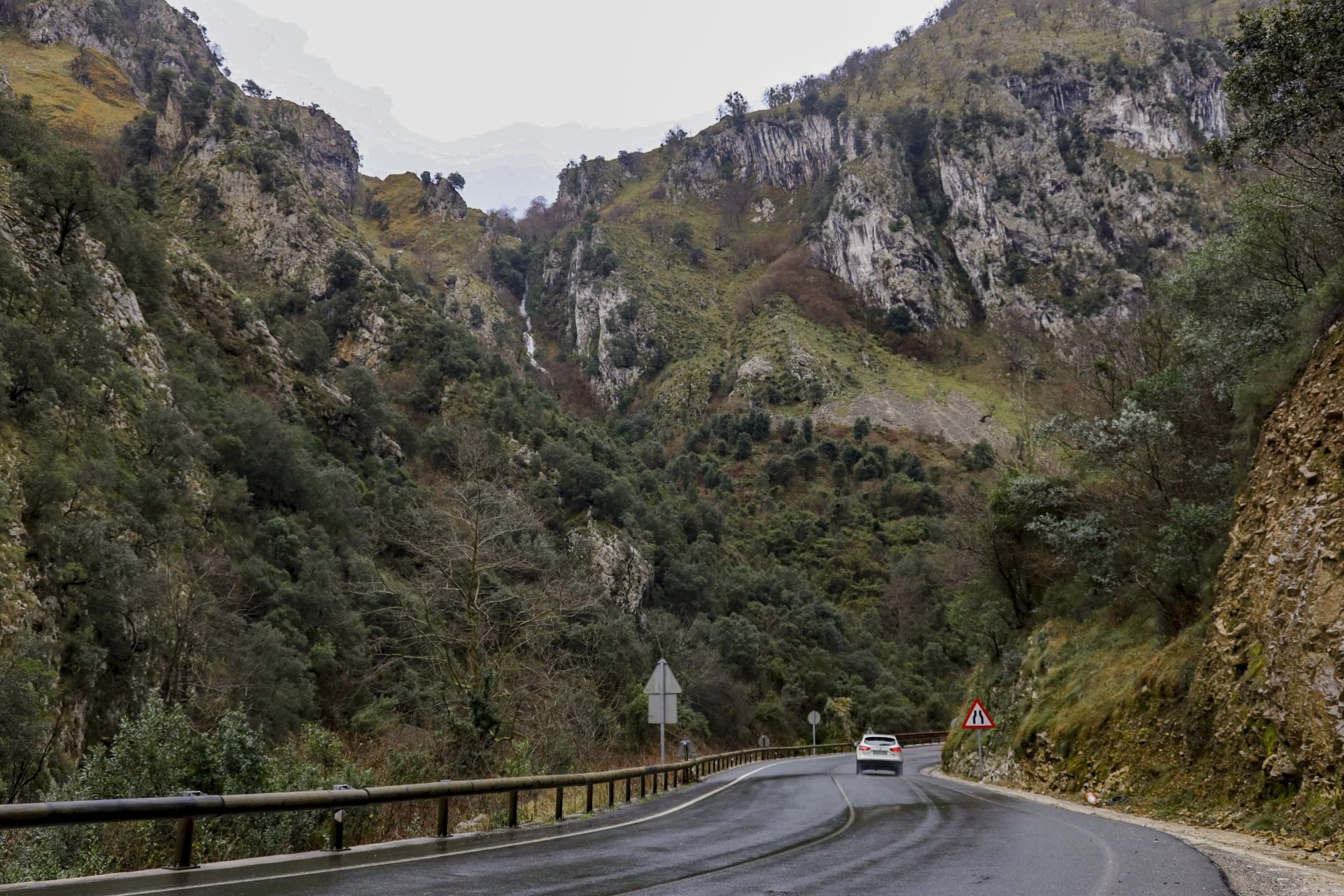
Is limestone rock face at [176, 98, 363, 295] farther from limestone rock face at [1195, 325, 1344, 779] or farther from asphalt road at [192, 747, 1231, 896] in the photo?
limestone rock face at [1195, 325, 1344, 779]

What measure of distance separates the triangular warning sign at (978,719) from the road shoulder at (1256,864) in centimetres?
898

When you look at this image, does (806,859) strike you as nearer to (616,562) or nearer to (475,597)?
(475,597)

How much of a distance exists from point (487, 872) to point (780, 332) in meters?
118

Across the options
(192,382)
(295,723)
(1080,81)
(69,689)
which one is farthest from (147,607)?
(1080,81)

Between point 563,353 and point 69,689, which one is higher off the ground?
point 563,353

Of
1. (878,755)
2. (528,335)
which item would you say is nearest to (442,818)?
(878,755)

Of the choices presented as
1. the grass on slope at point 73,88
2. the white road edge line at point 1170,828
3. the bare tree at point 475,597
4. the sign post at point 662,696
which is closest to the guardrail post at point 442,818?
the bare tree at point 475,597

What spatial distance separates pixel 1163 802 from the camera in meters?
14.2

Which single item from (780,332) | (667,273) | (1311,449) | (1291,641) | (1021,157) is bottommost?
(1291,641)

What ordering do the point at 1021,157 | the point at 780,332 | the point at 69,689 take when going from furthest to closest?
the point at 1021,157, the point at 780,332, the point at 69,689

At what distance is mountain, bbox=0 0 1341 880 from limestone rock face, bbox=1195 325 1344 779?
10cm

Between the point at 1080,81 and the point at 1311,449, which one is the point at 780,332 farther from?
the point at 1311,449

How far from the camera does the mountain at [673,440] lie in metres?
16.0

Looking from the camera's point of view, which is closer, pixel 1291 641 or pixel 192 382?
pixel 1291 641
